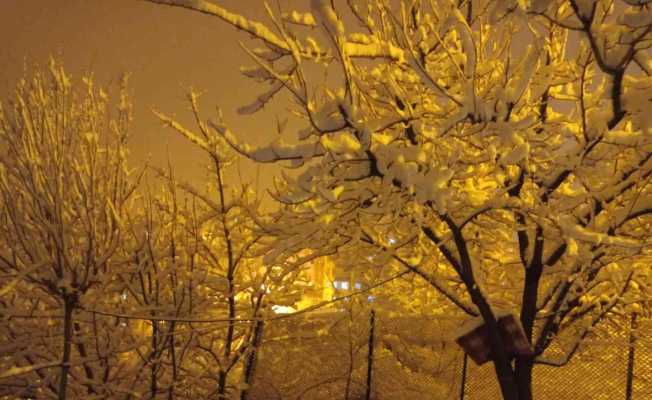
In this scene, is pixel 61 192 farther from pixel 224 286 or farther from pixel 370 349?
pixel 370 349

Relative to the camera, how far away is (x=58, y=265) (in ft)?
10.8

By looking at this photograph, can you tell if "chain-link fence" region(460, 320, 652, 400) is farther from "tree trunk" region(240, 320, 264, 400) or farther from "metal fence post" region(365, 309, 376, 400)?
"tree trunk" region(240, 320, 264, 400)

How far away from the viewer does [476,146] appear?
3842 mm

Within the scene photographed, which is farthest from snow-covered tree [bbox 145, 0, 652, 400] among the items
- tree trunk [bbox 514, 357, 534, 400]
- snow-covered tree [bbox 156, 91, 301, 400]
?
snow-covered tree [bbox 156, 91, 301, 400]

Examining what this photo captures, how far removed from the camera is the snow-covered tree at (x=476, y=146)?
2609mm

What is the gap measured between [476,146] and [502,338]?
54.6 inches

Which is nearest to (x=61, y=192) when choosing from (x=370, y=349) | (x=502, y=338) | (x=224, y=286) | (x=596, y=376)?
(x=224, y=286)

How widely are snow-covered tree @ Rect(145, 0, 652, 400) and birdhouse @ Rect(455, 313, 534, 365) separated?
0.20 ft

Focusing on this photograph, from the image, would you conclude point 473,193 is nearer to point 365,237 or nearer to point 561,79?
point 365,237

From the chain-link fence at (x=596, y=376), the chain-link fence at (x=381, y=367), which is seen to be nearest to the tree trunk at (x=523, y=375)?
the chain-link fence at (x=596, y=376)

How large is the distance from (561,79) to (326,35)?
267 cm

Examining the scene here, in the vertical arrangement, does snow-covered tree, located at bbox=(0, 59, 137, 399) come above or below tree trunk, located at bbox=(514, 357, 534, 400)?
above

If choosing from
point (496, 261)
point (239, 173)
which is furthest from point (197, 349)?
point (496, 261)

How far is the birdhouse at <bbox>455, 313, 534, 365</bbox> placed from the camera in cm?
376
